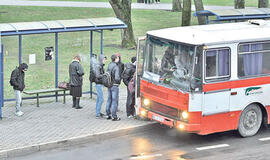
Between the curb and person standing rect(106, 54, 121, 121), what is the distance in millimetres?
949

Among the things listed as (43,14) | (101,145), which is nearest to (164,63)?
(101,145)

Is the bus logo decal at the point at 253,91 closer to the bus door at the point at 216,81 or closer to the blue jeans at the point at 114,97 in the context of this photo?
the bus door at the point at 216,81

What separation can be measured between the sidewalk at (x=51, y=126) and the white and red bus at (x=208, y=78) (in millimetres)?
1141

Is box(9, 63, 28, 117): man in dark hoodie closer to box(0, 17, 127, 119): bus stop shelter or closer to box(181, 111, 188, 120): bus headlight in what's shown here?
box(0, 17, 127, 119): bus stop shelter

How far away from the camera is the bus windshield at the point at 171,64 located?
1398 cm

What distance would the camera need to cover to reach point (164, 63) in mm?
14781

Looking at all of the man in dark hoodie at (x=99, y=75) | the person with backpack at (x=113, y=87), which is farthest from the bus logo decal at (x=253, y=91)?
the man in dark hoodie at (x=99, y=75)

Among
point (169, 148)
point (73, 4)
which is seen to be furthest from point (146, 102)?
point (73, 4)

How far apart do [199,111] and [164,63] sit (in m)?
1.51

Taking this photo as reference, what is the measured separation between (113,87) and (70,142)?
241cm

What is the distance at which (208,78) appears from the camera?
1409 cm

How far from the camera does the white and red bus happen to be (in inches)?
553

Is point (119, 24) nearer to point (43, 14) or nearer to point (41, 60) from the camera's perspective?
point (41, 60)

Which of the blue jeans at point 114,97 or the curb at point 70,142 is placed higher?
the blue jeans at point 114,97
